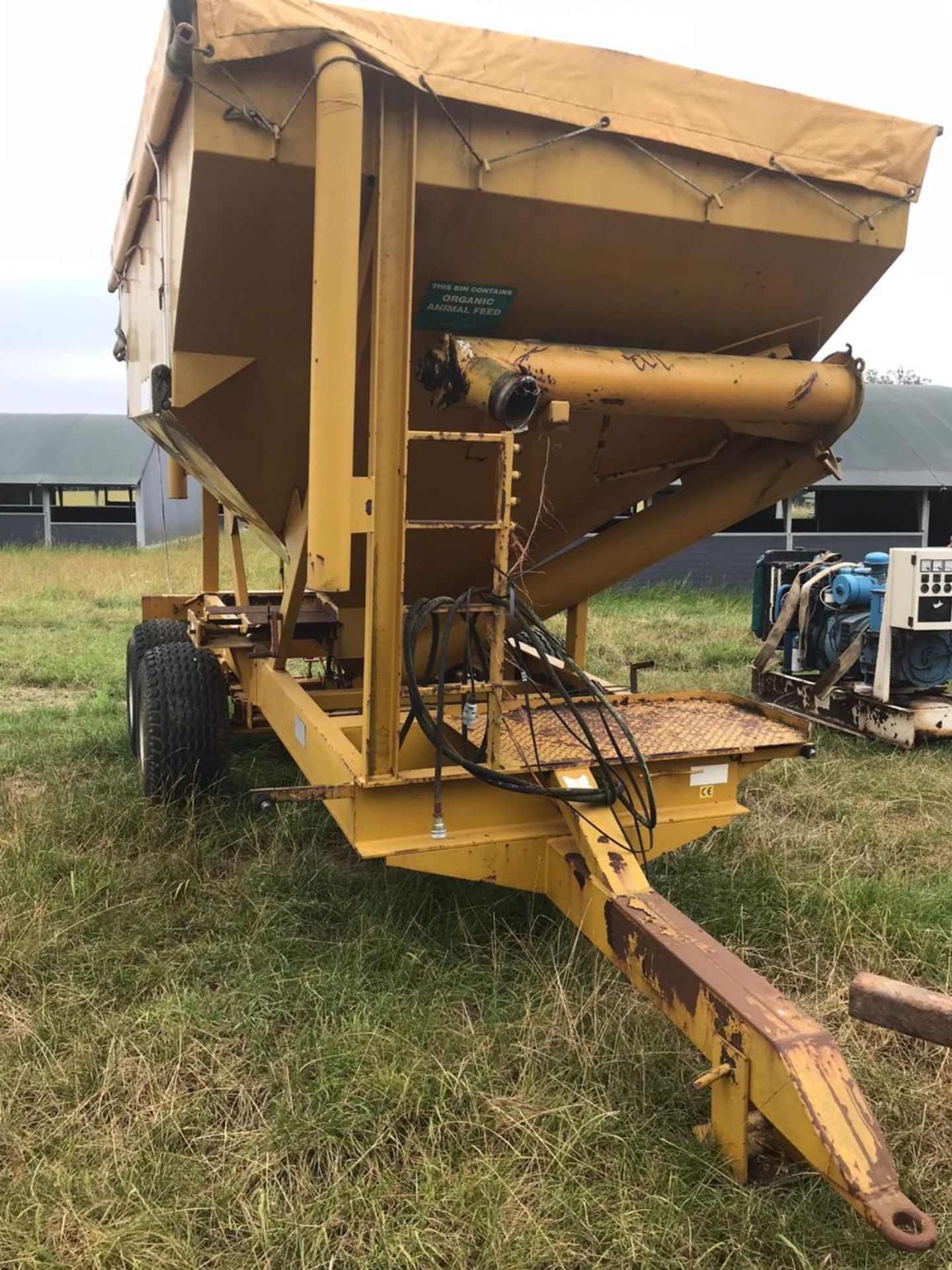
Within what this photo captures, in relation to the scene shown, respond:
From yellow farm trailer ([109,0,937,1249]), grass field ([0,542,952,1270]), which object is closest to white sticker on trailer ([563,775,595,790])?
yellow farm trailer ([109,0,937,1249])

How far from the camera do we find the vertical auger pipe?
2.67m

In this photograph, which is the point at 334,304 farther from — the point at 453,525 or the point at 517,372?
the point at 453,525

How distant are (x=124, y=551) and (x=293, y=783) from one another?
16.6 metres

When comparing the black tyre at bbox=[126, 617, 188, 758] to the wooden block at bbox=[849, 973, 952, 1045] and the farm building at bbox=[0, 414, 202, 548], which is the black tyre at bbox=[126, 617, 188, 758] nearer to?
the wooden block at bbox=[849, 973, 952, 1045]

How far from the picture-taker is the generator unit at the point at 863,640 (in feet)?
20.7

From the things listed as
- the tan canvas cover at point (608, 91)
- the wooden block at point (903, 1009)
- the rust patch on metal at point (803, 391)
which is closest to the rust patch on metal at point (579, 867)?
the wooden block at point (903, 1009)

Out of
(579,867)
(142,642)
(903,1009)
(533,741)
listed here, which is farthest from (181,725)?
(903,1009)

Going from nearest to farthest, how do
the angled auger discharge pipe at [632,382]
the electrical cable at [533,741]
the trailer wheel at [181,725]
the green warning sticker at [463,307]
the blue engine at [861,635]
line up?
Result: 1. the electrical cable at [533,741]
2. the angled auger discharge pipe at [632,382]
3. the green warning sticker at [463,307]
4. the trailer wheel at [181,725]
5. the blue engine at [861,635]

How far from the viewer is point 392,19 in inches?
109

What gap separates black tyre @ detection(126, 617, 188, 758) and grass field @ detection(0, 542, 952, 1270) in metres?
0.68

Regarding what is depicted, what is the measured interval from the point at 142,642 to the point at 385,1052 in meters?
3.68

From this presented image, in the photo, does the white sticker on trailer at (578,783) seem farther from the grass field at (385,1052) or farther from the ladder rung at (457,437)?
the ladder rung at (457,437)

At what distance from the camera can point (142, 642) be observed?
5.86 meters

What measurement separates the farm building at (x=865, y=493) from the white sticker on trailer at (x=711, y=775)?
11.1 metres
